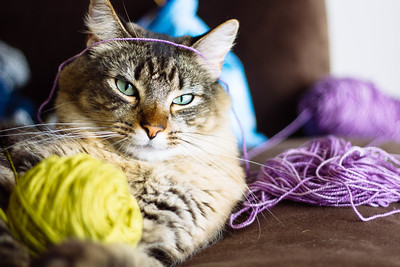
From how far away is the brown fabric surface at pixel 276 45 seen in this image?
1745 millimetres

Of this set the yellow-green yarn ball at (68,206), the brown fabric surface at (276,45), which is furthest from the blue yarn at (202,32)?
the yellow-green yarn ball at (68,206)

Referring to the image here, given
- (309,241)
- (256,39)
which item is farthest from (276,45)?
(309,241)

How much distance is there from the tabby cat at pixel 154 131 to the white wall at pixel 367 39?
1.49 metres

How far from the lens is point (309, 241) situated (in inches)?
31.0

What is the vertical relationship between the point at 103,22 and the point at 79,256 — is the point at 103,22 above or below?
above

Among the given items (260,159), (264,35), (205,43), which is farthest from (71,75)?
(264,35)

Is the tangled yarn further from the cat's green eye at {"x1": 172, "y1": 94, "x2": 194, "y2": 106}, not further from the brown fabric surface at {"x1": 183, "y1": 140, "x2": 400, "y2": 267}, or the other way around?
the cat's green eye at {"x1": 172, "y1": 94, "x2": 194, "y2": 106}

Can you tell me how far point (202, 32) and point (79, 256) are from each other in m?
1.23

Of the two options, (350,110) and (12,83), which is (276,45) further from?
(12,83)

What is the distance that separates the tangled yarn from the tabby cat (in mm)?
75

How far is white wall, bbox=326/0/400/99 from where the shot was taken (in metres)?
2.25

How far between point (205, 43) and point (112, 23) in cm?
28

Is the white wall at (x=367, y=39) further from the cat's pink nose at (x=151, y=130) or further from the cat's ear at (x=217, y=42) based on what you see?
the cat's pink nose at (x=151, y=130)

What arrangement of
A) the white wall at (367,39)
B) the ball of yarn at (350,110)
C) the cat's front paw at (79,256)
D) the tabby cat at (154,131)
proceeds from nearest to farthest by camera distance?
1. the cat's front paw at (79,256)
2. the tabby cat at (154,131)
3. the ball of yarn at (350,110)
4. the white wall at (367,39)
